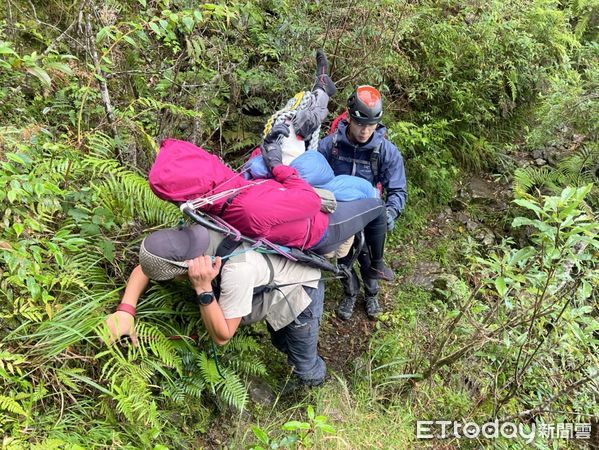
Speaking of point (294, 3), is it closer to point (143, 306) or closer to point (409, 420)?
point (143, 306)

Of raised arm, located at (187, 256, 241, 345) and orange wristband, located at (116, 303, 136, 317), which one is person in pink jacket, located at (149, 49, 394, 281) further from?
orange wristband, located at (116, 303, 136, 317)

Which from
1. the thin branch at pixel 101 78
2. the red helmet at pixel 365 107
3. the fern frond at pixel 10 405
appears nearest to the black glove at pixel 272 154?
the red helmet at pixel 365 107

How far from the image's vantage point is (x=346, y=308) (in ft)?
16.8

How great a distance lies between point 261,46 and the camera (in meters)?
5.12

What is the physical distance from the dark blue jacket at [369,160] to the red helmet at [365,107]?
1.00 feet

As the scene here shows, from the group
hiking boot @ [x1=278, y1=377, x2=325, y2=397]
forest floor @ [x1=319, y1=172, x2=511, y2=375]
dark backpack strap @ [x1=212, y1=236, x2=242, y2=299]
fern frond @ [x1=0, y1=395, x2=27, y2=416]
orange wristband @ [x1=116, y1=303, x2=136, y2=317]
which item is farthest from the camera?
forest floor @ [x1=319, y1=172, x2=511, y2=375]

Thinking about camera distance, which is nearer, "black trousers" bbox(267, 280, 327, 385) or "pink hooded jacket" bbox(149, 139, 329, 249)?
"pink hooded jacket" bbox(149, 139, 329, 249)

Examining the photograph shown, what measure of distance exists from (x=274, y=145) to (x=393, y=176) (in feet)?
5.33

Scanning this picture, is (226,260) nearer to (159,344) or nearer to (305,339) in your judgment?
(159,344)

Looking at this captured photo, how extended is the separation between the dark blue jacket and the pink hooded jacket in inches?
58.5

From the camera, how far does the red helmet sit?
160 inches

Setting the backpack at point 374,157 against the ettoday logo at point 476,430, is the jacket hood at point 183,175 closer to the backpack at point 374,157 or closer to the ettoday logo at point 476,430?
the backpack at point 374,157

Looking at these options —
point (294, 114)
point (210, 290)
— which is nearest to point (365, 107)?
point (294, 114)

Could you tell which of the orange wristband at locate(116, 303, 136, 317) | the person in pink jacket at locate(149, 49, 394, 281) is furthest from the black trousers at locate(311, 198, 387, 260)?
the orange wristband at locate(116, 303, 136, 317)
